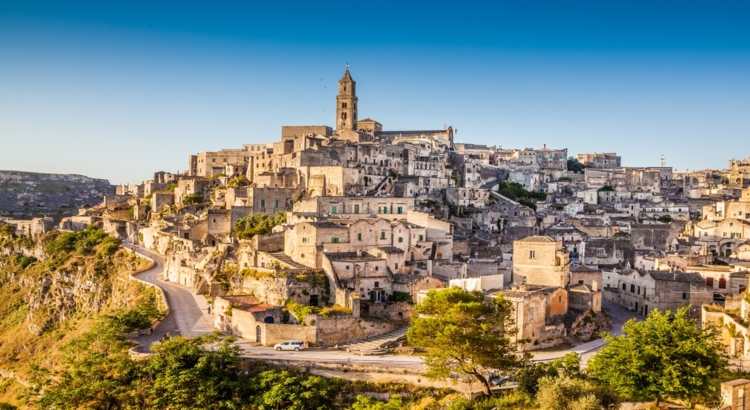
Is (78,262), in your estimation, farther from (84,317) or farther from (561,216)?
(561,216)

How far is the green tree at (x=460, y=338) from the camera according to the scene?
26.6 m

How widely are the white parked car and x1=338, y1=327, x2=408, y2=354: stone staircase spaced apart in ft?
7.02

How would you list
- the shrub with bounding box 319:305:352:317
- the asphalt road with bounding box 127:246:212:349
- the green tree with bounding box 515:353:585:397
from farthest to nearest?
1. the asphalt road with bounding box 127:246:212:349
2. the shrub with bounding box 319:305:352:317
3. the green tree with bounding box 515:353:585:397

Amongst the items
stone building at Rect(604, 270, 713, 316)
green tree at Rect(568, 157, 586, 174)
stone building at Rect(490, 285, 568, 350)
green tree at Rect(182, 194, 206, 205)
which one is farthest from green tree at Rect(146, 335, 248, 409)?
green tree at Rect(568, 157, 586, 174)

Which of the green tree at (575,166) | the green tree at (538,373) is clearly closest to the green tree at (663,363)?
the green tree at (538,373)

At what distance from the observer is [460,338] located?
87.6 ft

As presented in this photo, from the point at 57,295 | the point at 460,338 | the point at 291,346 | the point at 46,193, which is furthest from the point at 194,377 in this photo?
the point at 46,193

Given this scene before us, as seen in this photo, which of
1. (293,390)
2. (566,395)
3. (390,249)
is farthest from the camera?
(390,249)

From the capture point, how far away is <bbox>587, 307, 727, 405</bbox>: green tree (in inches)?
885

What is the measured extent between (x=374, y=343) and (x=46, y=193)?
123590 millimetres

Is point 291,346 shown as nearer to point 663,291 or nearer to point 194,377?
point 194,377

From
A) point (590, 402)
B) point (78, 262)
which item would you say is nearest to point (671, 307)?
point (590, 402)

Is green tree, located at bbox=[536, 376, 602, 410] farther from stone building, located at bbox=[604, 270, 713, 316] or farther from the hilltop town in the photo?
stone building, located at bbox=[604, 270, 713, 316]

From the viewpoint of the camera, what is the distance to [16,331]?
54.4m
